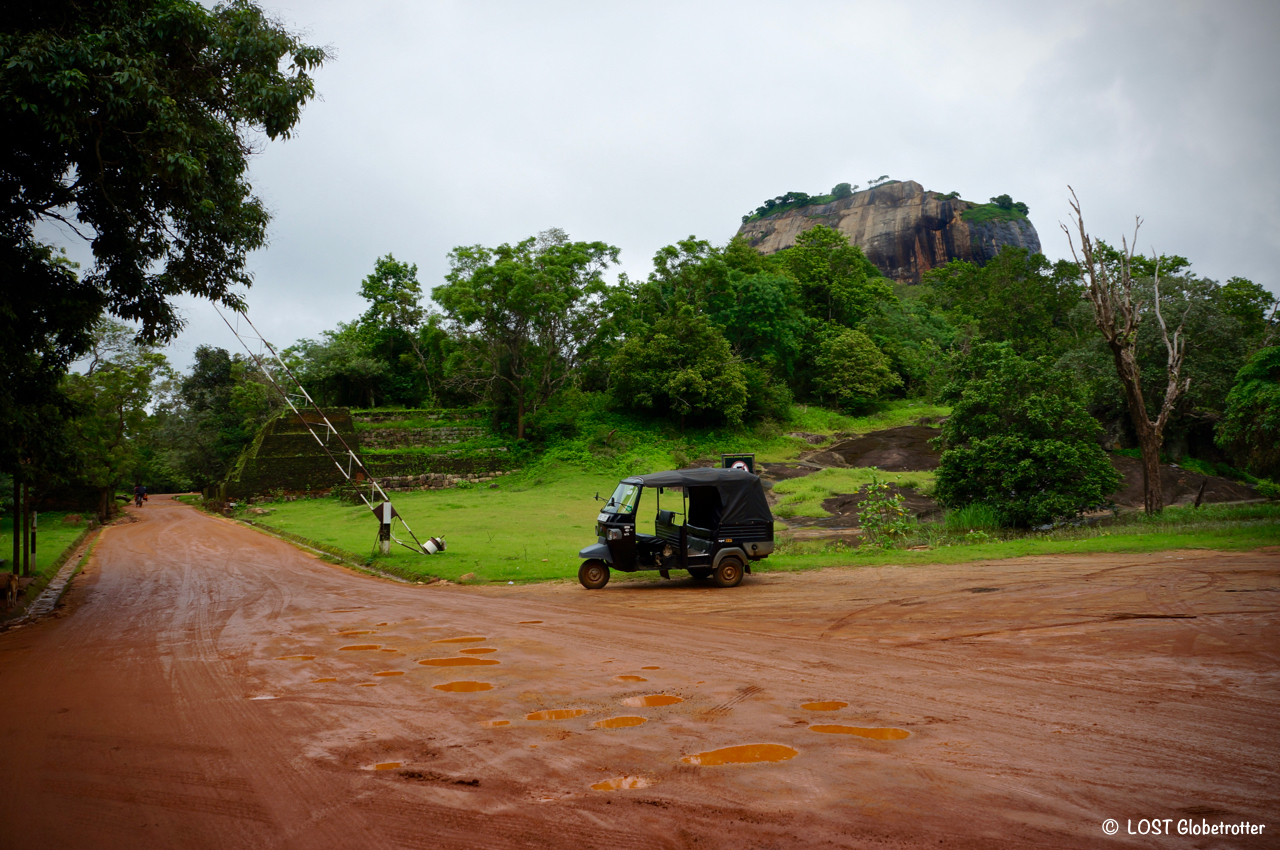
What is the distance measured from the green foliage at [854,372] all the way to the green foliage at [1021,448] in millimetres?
26115

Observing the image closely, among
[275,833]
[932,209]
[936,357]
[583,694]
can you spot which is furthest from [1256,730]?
[932,209]

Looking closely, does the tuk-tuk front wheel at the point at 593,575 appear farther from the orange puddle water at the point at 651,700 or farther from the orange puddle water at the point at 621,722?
the orange puddle water at the point at 621,722

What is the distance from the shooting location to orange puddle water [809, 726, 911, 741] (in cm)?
468

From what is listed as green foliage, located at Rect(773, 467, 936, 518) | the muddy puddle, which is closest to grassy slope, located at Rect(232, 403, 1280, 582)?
green foliage, located at Rect(773, 467, 936, 518)

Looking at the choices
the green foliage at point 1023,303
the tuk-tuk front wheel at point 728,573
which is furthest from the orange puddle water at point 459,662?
the green foliage at point 1023,303

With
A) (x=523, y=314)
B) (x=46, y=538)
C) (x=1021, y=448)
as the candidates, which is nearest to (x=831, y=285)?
(x=523, y=314)

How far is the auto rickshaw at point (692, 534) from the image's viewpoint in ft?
41.6

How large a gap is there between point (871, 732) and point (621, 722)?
1791 millimetres

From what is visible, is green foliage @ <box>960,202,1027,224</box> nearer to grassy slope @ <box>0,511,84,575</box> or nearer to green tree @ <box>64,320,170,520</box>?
green tree @ <box>64,320,170,520</box>

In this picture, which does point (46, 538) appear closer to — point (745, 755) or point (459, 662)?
point (459, 662)

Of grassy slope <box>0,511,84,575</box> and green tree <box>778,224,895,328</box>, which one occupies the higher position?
green tree <box>778,224,895,328</box>

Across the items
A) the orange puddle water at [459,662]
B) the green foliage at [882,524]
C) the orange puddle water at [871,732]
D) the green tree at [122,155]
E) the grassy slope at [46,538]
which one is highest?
the green tree at [122,155]

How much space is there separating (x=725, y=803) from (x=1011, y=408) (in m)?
19.6

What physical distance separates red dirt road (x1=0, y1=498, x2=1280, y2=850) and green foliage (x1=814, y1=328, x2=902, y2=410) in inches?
1484
